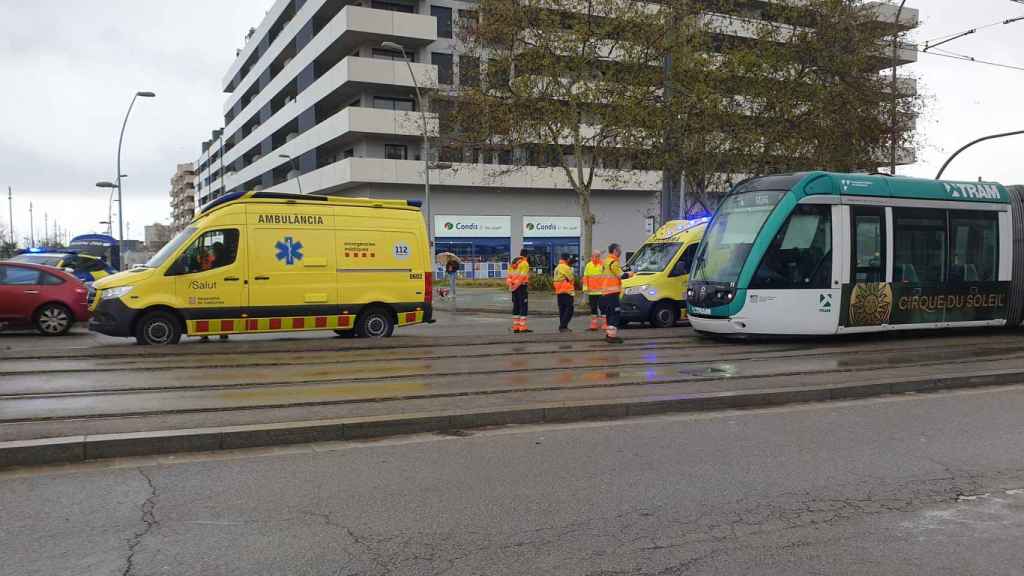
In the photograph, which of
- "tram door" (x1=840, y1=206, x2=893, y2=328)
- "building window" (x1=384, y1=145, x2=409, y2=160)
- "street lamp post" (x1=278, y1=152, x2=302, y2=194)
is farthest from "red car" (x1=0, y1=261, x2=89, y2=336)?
"street lamp post" (x1=278, y1=152, x2=302, y2=194)

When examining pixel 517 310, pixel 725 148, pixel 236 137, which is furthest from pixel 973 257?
pixel 236 137

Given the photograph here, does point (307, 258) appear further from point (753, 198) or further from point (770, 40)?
point (770, 40)

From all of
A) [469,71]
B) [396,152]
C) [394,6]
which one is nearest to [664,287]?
[469,71]

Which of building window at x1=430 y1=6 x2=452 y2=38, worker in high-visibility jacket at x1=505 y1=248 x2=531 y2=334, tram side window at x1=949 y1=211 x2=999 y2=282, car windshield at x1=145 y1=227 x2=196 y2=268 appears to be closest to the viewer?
car windshield at x1=145 y1=227 x2=196 y2=268

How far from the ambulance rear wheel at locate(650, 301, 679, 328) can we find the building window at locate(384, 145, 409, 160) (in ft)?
97.6

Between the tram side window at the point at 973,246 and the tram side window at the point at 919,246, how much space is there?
0.28 meters

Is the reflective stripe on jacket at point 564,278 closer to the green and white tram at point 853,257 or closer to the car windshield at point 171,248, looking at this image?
the green and white tram at point 853,257

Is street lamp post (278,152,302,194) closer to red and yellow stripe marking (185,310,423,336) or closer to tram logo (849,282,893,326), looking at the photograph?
red and yellow stripe marking (185,310,423,336)

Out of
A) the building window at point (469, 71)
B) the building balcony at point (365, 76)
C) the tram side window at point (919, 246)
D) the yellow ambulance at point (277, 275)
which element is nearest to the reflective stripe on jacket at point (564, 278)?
the yellow ambulance at point (277, 275)

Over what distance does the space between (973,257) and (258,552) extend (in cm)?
1423

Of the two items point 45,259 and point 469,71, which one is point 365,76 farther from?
point 45,259

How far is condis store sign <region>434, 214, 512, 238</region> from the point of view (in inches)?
1750

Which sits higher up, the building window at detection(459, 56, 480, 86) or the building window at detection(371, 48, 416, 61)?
the building window at detection(371, 48, 416, 61)

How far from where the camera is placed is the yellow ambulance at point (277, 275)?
1210 cm
